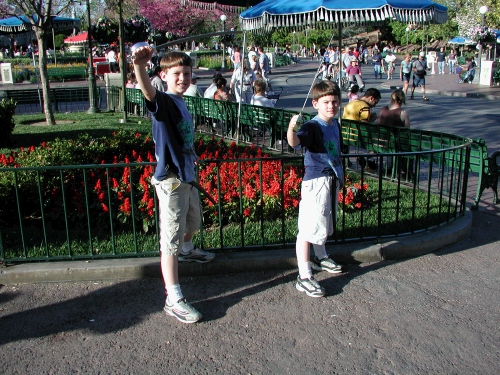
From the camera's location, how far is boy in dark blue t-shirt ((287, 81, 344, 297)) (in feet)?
13.5

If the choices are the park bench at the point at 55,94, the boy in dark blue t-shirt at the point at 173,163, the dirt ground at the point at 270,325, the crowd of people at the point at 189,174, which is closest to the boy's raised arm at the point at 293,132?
the crowd of people at the point at 189,174

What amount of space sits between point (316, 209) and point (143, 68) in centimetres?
169

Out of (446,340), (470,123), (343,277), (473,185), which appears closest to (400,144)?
(473,185)

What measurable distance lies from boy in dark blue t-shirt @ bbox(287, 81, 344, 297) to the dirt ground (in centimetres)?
27

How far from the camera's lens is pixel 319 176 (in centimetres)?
416

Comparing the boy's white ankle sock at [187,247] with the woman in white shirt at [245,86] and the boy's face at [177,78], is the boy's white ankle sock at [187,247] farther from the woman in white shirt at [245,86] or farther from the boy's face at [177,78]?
the woman in white shirt at [245,86]

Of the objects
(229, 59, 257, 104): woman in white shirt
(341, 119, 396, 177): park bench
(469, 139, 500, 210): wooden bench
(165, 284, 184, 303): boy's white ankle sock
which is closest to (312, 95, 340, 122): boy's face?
(165, 284, 184, 303): boy's white ankle sock

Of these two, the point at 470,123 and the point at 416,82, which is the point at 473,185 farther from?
the point at 416,82

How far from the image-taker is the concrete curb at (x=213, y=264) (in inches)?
178

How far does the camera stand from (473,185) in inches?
296

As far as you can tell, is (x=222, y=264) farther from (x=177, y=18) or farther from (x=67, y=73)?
(x=177, y=18)

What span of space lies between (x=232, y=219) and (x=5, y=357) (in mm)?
2943

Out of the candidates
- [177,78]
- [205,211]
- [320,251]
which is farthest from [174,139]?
[205,211]

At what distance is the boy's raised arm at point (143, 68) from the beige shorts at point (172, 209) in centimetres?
63
